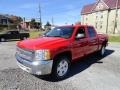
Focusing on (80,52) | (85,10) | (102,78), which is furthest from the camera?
(85,10)

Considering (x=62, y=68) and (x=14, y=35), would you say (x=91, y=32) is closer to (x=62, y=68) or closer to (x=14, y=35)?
(x=62, y=68)

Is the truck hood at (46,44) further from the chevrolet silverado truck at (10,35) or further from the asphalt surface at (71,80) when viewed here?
the chevrolet silverado truck at (10,35)

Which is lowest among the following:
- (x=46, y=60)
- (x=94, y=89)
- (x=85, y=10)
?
(x=94, y=89)

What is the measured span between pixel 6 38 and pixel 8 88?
764 inches

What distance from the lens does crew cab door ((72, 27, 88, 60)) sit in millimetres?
6646

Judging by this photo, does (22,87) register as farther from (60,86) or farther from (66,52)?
(66,52)

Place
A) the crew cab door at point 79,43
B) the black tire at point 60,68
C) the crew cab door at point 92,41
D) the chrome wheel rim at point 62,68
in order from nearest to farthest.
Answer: the black tire at point 60,68
the chrome wheel rim at point 62,68
the crew cab door at point 79,43
the crew cab door at point 92,41

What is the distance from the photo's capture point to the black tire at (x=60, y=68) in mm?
5777

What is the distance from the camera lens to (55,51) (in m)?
5.59

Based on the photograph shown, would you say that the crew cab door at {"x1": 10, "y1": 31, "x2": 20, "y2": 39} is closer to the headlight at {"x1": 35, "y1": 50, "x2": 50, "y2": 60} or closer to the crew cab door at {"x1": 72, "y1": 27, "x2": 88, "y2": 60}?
the crew cab door at {"x1": 72, "y1": 27, "x2": 88, "y2": 60}

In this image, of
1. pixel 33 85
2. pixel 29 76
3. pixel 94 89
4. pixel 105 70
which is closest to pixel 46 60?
pixel 33 85

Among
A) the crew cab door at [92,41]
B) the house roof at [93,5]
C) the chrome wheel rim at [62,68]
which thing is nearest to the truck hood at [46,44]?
the chrome wheel rim at [62,68]

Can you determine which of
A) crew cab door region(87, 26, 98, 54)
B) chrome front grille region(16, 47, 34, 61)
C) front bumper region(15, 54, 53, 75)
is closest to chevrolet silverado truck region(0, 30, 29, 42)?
crew cab door region(87, 26, 98, 54)

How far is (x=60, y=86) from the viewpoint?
541cm
